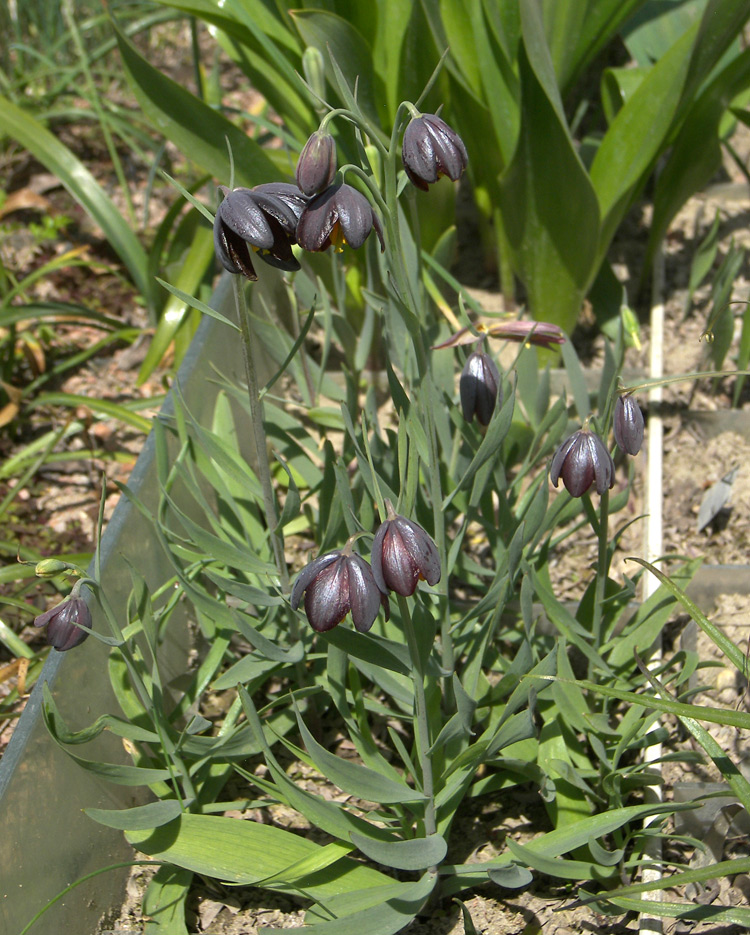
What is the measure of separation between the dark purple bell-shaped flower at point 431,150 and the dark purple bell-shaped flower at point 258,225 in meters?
0.15

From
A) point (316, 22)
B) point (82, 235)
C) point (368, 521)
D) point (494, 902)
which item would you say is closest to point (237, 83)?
point (82, 235)

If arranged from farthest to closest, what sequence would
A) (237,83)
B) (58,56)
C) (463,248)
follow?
(237,83) → (58,56) → (463,248)

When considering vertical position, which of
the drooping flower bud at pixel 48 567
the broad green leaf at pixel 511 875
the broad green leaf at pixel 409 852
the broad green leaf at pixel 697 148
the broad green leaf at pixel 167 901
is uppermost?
the broad green leaf at pixel 697 148

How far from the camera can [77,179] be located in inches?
101

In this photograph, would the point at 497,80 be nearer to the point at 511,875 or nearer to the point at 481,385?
the point at 481,385

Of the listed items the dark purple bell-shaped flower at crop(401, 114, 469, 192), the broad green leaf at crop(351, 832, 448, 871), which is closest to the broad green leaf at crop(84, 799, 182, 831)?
the broad green leaf at crop(351, 832, 448, 871)

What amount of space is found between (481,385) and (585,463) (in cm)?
21

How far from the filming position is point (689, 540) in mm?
2020

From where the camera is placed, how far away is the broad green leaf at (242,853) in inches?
51.9

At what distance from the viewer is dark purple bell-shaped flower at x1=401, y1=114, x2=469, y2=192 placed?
1.10 meters

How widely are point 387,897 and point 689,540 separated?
110 cm

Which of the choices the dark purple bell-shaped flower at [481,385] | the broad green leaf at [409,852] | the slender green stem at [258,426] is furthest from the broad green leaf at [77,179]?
the broad green leaf at [409,852]

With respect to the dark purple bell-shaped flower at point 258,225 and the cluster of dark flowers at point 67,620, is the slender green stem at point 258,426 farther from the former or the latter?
the cluster of dark flowers at point 67,620

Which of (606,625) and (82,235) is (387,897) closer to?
(606,625)
